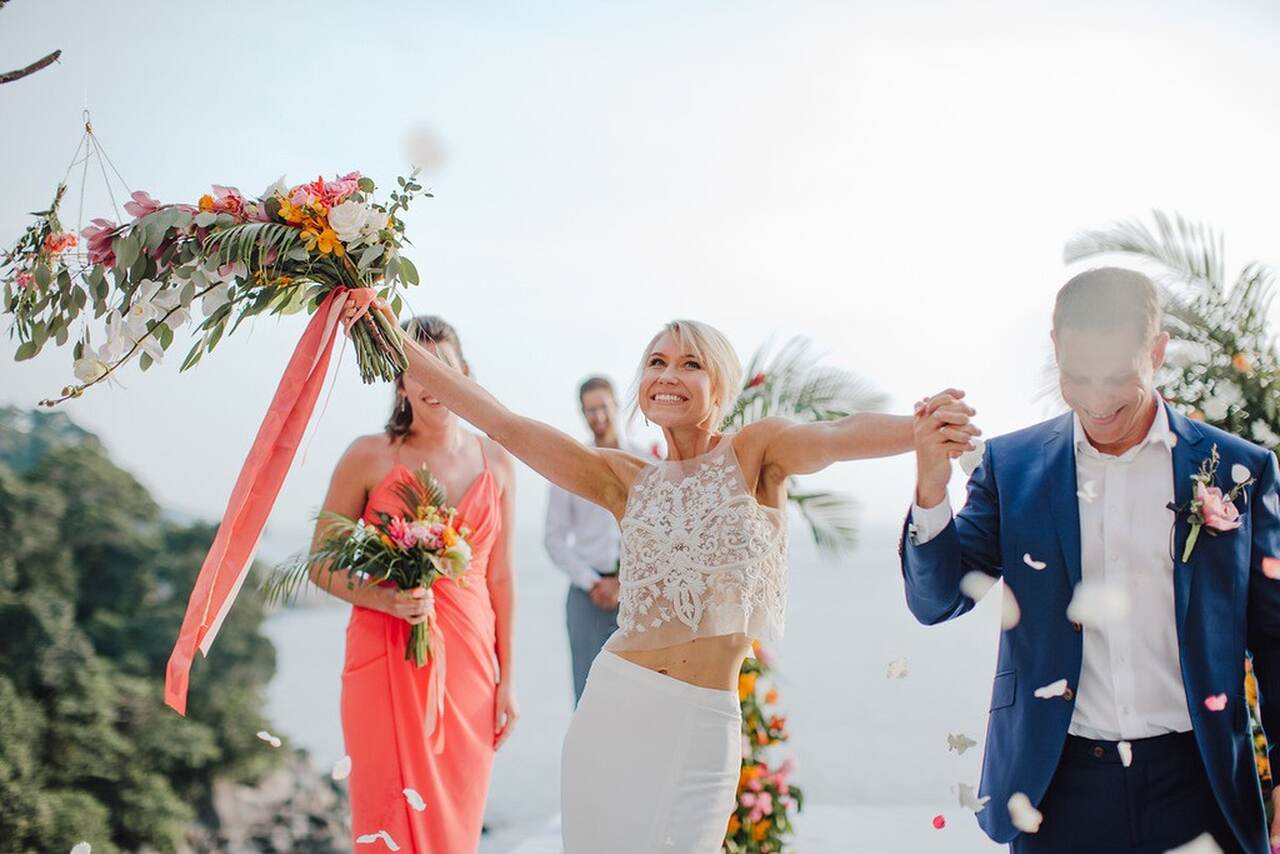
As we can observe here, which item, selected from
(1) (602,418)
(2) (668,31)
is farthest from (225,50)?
(1) (602,418)

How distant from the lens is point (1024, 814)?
2.54m

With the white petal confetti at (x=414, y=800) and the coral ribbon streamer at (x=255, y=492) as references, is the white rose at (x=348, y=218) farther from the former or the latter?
the white petal confetti at (x=414, y=800)

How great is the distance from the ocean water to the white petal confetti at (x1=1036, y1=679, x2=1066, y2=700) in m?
3.73

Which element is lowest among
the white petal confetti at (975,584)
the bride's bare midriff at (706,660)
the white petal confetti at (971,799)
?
the white petal confetti at (971,799)

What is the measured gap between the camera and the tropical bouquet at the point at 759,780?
488cm

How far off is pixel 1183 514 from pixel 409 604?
242 cm

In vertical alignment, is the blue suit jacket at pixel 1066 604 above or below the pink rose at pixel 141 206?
below

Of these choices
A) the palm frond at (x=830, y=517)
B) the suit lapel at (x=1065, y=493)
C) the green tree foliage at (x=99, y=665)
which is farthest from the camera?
the green tree foliage at (x=99, y=665)

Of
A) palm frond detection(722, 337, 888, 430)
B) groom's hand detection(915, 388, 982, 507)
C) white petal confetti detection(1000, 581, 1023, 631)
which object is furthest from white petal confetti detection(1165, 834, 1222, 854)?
palm frond detection(722, 337, 888, 430)

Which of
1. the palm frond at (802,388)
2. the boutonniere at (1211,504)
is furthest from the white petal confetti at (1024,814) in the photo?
the palm frond at (802,388)

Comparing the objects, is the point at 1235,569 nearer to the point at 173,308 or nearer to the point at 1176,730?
the point at 1176,730

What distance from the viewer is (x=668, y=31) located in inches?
265

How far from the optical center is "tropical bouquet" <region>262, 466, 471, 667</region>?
3996 mm

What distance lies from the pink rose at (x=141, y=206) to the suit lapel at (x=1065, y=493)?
2.32 meters
